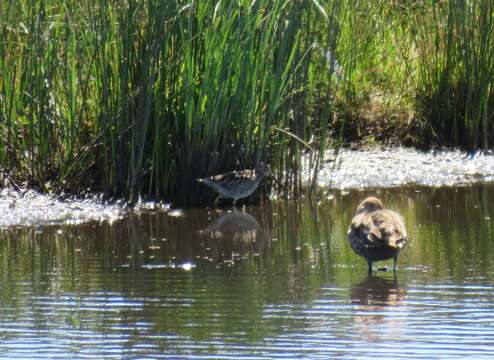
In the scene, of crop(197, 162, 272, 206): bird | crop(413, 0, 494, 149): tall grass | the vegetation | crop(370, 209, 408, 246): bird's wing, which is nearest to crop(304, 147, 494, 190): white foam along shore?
crop(413, 0, 494, 149): tall grass

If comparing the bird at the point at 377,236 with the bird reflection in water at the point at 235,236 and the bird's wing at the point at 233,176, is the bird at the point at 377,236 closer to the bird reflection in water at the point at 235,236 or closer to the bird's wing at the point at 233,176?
the bird reflection in water at the point at 235,236

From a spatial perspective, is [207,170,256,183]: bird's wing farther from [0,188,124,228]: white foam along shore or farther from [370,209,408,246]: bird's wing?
[370,209,408,246]: bird's wing

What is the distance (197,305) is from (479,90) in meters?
6.06

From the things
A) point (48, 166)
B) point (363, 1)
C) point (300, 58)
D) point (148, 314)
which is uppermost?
point (363, 1)

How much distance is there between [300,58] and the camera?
394 inches

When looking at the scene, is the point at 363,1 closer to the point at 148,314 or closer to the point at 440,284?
the point at 440,284

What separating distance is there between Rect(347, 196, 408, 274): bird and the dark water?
157 mm

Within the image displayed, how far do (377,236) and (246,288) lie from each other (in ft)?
2.94

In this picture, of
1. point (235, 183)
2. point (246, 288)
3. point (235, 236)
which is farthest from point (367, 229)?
point (235, 183)

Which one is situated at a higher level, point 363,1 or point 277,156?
point 363,1

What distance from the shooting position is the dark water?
5.93 m

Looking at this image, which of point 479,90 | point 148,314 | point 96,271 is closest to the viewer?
point 148,314

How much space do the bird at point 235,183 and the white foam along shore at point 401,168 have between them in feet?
3.38

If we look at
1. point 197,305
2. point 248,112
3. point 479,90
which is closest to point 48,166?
point 248,112
